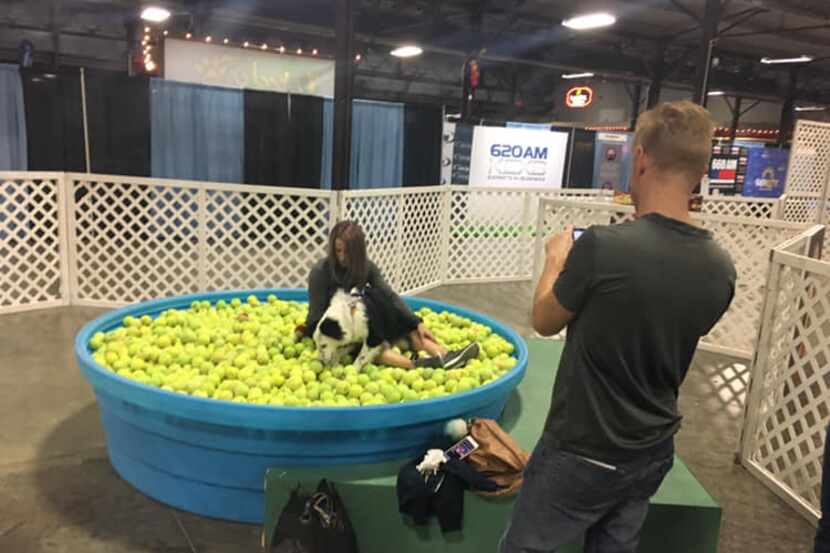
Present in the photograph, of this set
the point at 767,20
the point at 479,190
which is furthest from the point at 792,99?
the point at 479,190

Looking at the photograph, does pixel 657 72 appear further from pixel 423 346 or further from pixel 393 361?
pixel 393 361

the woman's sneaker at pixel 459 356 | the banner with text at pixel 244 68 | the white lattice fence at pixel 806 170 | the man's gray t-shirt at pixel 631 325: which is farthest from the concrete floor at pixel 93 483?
the banner with text at pixel 244 68

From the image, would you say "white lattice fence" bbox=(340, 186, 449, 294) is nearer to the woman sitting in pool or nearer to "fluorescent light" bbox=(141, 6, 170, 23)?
the woman sitting in pool

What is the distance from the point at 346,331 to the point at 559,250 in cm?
170

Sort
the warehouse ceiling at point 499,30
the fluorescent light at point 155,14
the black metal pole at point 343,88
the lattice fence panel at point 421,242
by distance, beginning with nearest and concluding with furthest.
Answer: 1. the black metal pole at point 343,88
2. the lattice fence panel at point 421,242
3. the fluorescent light at point 155,14
4. the warehouse ceiling at point 499,30

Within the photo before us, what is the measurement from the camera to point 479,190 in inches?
297

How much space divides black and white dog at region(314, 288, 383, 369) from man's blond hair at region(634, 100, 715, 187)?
1886 millimetres

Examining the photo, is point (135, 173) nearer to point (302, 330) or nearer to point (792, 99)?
point (302, 330)

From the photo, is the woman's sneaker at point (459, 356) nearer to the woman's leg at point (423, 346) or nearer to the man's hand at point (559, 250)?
the woman's leg at point (423, 346)

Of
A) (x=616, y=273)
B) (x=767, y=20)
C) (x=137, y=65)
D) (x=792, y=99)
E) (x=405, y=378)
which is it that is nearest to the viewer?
(x=616, y=273)

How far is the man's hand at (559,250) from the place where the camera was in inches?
58.3

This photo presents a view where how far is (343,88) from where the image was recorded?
5.95 m

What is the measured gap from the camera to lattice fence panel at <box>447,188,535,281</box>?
7520 mm

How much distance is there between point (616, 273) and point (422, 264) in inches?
227
